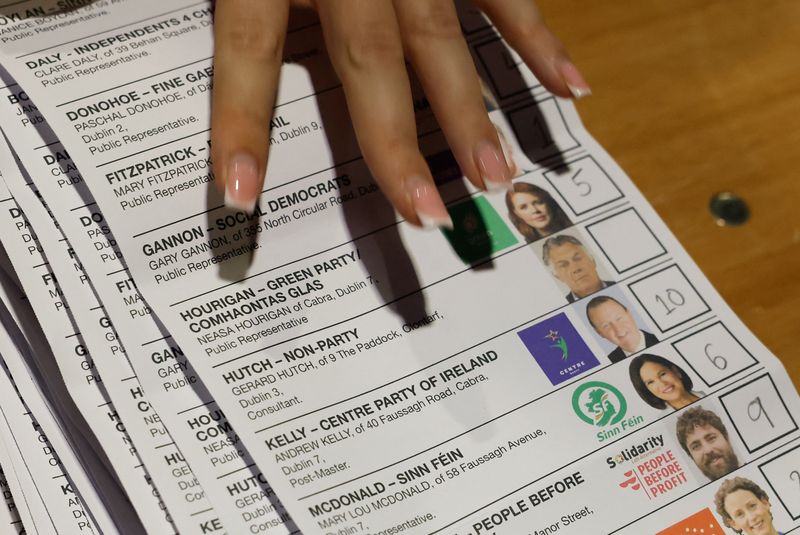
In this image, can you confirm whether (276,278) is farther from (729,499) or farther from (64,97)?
(729,499)

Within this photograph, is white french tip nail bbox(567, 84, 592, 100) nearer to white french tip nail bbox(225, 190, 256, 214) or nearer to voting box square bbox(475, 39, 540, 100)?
voting box square bbox(475, 39, 540, 100)

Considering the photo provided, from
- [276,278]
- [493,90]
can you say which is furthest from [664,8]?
[276,278]

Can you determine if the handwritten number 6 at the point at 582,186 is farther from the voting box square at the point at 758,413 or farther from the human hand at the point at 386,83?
the voting box square at the point at 758,413

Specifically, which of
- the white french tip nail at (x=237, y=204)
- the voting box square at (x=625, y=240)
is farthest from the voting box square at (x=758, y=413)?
the white french tip nail at (x=237, y=204)

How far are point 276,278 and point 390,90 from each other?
0.45ft

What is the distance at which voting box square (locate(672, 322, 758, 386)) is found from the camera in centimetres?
47

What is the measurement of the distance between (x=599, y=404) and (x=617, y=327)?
0.18 feet

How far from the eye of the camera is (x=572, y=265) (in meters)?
0.49

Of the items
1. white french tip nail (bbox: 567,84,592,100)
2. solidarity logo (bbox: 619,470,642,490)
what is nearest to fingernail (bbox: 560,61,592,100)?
white french tip nail (bbox: 567,84,592,100)

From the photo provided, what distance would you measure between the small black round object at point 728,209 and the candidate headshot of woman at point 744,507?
7.8 inches

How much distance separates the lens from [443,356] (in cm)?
45

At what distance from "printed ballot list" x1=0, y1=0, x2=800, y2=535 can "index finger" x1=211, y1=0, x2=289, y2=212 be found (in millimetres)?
22

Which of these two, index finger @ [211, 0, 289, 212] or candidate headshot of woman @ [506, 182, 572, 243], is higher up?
index finger @ [211, 0, 289, 212]

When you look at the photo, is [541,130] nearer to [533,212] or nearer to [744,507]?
[533,212]
